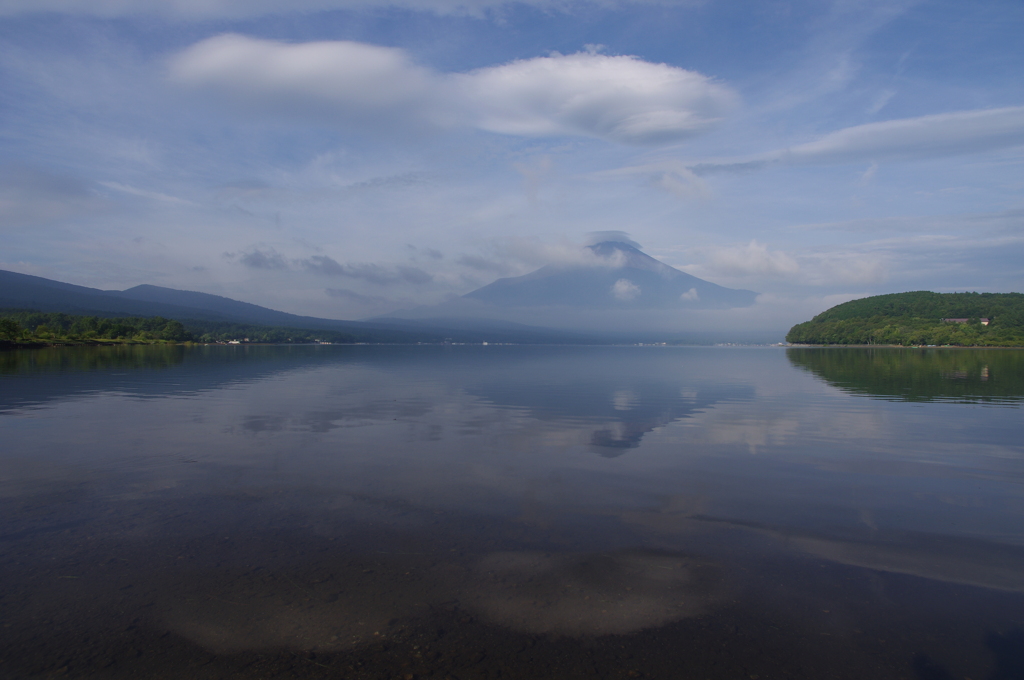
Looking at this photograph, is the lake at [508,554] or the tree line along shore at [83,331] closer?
the lake at [508,554]

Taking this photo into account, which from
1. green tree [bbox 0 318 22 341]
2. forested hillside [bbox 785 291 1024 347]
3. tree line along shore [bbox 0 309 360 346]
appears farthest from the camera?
forested hillside [bbox 785 291 1024 347]

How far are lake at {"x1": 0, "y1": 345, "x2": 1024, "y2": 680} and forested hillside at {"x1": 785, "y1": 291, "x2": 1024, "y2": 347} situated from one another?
153m

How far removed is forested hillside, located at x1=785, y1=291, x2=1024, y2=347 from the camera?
139375 millimetres

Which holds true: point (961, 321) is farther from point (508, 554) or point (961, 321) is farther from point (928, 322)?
point (508, 554)

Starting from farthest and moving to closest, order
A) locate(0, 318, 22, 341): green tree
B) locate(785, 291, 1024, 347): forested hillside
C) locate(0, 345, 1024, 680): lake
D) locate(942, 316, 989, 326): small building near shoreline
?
locate(942, 316, 989, 326): small building near shoreline → locate(785, 291, 1024, 347): forested hillside → locate(0, 318, 22, 341): green tree → locate(0, 345, 1024, 680): lake

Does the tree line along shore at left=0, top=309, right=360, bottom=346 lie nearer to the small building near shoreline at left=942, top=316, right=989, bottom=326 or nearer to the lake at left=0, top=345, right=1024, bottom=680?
the lake at left=0, top=345, right=1024, bottom=680

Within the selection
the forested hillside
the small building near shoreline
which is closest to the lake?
the forested hillside

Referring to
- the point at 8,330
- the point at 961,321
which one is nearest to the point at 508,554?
the point at 8,330

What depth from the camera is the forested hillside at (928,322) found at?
457 ft

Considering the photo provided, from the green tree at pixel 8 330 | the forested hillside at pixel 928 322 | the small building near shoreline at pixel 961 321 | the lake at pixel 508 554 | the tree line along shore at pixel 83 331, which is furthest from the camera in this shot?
the small building near shoreline at pixel 961 321

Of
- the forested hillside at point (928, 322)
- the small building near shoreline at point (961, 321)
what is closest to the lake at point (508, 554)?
the forested hillside at point (928, 322)

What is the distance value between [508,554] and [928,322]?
189258 mm

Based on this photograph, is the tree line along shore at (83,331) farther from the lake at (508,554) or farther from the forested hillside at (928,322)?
the forested hillside at (928,322)

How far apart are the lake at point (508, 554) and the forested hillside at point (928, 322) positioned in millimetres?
153479
